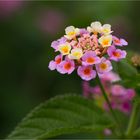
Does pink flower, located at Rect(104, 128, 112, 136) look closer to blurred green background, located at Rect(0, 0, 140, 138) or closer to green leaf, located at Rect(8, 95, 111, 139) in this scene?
green leaf, located at Rect(8, 95, 111, 139)

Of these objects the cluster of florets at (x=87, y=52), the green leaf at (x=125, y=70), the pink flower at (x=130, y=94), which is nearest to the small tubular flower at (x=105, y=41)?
the cluster of florets at (x=87, y=52)

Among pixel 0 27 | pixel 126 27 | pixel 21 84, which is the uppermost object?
pixel 0 27

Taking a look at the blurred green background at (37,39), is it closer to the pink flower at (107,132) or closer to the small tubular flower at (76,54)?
the pink flower at (107,132)

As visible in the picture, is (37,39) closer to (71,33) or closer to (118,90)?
(118,90)

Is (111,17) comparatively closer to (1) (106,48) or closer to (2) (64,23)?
(2) (64,23)

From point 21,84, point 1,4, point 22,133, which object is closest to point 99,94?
point 22,133

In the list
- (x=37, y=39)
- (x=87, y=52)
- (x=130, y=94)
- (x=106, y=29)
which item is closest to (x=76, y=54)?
(x=87, y=52)

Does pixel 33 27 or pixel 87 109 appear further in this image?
pixel 33 27

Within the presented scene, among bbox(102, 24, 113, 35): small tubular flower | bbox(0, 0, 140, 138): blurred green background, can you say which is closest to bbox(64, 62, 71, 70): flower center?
bbox(102, 24, 113, 35): small tubular flower
